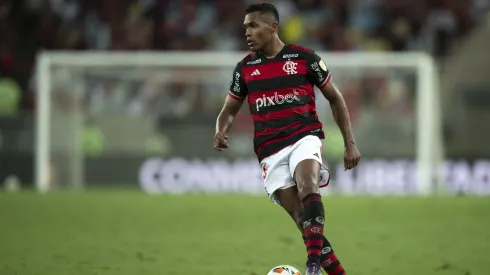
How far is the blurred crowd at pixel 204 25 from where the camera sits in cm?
2236

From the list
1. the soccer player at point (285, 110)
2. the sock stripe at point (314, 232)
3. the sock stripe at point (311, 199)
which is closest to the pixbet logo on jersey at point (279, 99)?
the soccer player at point (285, 110)

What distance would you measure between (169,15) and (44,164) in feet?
19.8

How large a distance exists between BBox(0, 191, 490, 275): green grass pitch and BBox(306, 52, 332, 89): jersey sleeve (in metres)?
1.72

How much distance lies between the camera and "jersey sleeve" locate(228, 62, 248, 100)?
A: 6438 millimetres

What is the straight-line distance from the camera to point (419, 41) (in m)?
22.5

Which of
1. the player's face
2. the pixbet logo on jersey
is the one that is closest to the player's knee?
the pixbet logo on jersey

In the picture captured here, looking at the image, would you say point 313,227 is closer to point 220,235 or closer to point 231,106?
point 231,106

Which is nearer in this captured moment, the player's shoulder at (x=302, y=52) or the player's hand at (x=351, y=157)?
the player's hand at (x=351, y=157)

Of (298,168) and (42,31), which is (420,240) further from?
(42,31)

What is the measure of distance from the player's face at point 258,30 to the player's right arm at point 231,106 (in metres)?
0.24

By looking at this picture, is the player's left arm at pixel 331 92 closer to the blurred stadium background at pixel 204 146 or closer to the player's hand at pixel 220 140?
the player's hand at pixel 220 140

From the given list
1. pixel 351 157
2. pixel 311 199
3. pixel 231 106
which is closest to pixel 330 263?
pixel 311 199

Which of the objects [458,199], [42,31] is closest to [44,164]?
[42,31]

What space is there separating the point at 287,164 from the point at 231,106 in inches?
26.9
